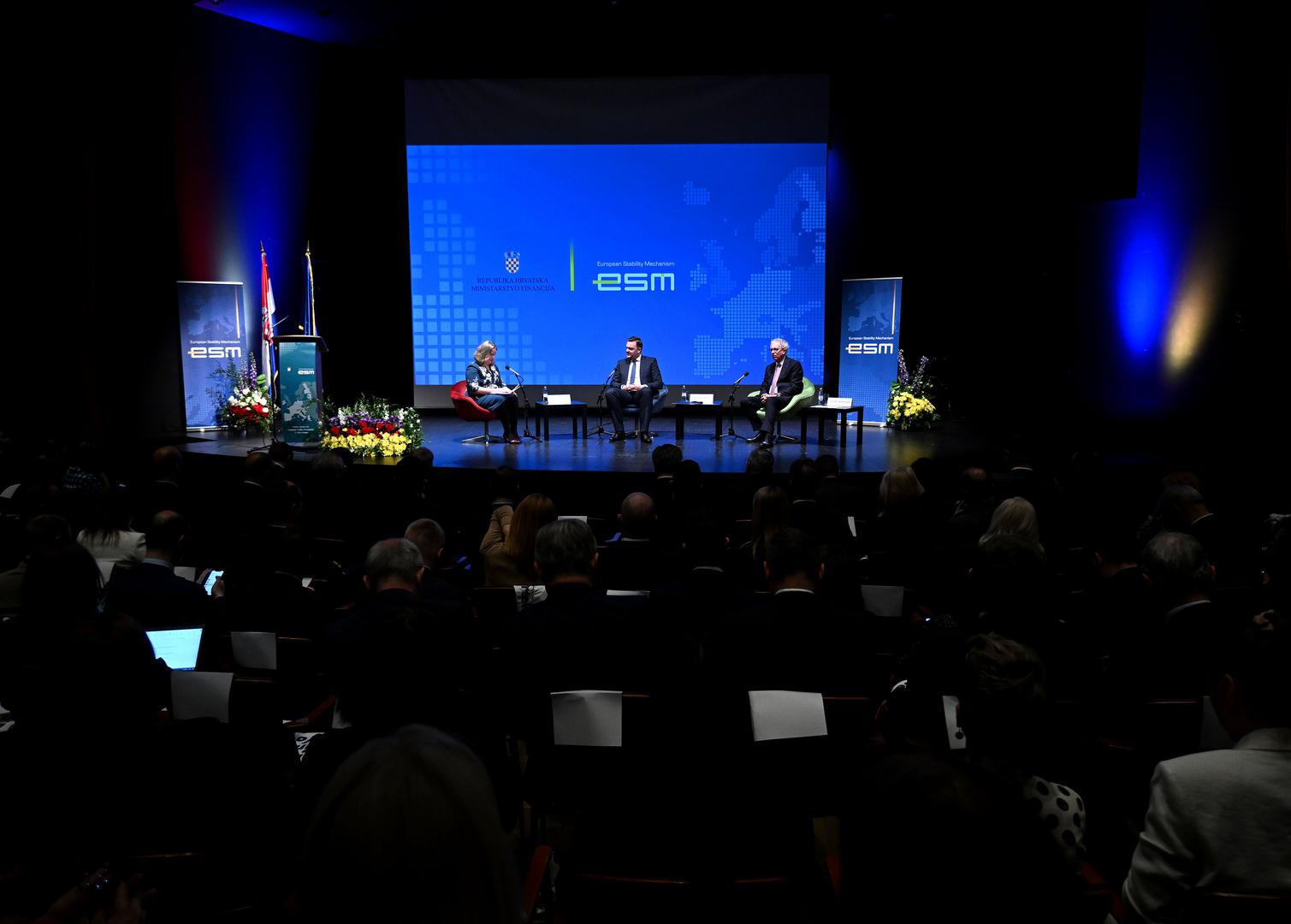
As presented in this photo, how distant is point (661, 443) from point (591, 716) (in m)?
7.03

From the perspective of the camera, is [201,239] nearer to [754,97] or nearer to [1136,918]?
[754,97]

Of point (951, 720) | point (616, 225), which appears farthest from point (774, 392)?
point (951, 720)

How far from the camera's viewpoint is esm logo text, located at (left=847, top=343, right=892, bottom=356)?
1170cm

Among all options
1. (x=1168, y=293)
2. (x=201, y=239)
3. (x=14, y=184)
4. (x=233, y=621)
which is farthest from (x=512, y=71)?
(x=233, y=621)

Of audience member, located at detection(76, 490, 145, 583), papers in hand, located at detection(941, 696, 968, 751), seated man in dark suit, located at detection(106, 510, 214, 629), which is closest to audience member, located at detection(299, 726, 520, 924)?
papers in hand, located at detection(941, 696, 968, 751)

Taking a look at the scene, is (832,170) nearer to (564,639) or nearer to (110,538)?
(110,538)

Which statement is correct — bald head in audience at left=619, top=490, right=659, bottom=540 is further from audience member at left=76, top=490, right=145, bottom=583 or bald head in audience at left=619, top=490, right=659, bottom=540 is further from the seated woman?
the seated woman

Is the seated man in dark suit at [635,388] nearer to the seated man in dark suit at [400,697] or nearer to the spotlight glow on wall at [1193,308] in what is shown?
the spotlight glow on wall at [1193,308]

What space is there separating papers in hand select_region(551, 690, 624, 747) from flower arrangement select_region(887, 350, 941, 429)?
9295 mm

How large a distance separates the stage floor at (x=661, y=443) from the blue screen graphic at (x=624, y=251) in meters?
1.21

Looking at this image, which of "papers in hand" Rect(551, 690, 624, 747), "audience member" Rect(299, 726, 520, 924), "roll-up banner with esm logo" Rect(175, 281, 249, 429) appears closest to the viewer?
"audience member" Rect(299, 726, 520, 924)

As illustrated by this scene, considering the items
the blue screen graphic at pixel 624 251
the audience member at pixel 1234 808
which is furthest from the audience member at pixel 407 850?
the blue screen graphic at pixel 624 251

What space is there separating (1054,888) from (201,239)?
11.9 meters

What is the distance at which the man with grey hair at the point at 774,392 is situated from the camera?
10016 millimetres
